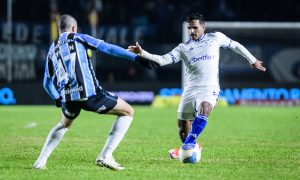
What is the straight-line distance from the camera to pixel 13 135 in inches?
541

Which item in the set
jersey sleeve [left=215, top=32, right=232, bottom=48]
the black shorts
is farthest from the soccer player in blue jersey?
jersey sleeve [left=215, top=32, right=232, bottom=48]

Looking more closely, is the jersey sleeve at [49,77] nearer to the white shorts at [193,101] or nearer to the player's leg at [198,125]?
the player's leg at [198,125]

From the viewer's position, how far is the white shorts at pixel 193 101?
972 centimetres

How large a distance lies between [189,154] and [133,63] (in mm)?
15220

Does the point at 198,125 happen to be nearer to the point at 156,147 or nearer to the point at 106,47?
the point at 106,47

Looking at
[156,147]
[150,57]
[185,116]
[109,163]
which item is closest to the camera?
[109,163]

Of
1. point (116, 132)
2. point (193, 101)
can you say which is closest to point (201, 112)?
point (193, 101)

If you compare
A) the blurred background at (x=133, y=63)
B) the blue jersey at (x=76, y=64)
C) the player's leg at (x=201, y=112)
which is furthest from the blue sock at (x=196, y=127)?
the blurred background at (x=133, y=63)

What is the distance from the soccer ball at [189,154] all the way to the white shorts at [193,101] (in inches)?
23.6

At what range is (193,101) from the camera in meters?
9.86

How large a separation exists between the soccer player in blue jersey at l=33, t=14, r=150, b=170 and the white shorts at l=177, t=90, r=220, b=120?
1.46 metres

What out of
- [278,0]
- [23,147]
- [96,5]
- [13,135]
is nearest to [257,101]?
[278,0]

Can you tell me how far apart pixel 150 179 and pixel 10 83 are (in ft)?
51.7

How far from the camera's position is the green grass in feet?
27.7
